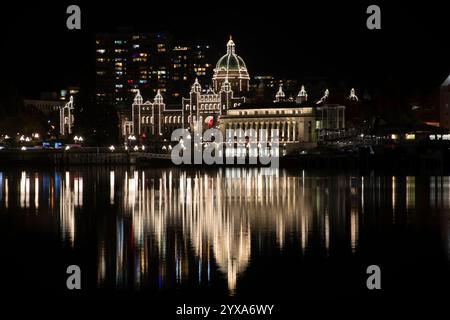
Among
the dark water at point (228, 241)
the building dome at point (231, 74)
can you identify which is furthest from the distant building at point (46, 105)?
the dark water at point (228, 241)

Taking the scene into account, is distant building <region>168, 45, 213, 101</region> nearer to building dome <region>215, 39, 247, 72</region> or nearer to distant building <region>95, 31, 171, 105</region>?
distant building <region>95, 31, 171, 105</region>

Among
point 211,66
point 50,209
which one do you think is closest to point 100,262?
point 50,209

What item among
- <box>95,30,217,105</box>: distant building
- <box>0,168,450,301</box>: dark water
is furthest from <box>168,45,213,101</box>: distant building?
<box>0,168,450,301</box>: dark water

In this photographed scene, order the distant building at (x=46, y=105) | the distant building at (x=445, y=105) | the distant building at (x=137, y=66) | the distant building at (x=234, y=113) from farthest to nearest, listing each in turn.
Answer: the distant building at (x=137, y=66), the distant building at (x=46, y=105), the distant building at (x=234, y=113), the distant building at (x=445, y=105)

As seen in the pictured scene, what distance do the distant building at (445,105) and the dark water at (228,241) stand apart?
55.1 metres

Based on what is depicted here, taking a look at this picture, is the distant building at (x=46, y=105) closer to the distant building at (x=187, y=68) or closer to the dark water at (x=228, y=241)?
the distant building at (x=187, y=68)

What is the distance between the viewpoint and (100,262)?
2508cm

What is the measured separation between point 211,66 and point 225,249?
17094 centimetres

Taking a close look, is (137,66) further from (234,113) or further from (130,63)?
(234,113)

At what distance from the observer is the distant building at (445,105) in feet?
341

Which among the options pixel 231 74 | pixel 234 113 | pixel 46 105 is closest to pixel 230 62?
pixel 231 74

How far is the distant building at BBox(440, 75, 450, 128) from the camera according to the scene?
341 ft

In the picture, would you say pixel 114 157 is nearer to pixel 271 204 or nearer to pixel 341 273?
pixel 271 204

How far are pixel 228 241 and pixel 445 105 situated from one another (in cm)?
8063
